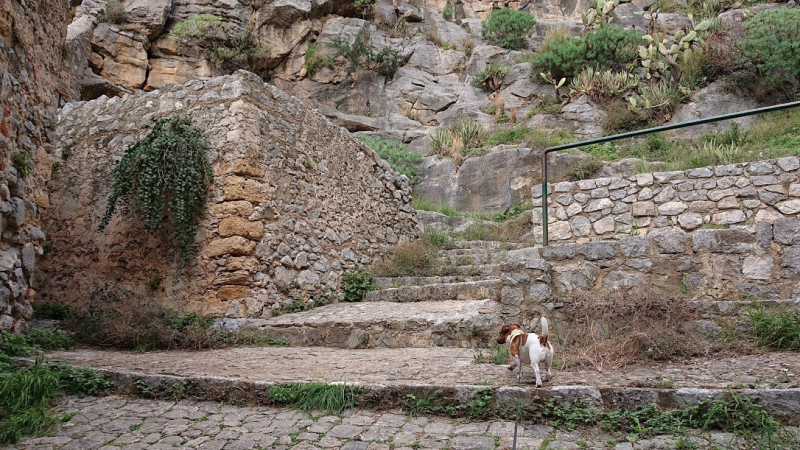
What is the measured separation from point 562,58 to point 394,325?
45.1ft

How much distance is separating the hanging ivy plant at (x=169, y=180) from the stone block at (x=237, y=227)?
14.4 inches

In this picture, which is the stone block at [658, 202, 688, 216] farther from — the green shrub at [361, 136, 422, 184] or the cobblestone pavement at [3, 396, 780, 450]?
the green shrub at [361, 136, 422, 184]

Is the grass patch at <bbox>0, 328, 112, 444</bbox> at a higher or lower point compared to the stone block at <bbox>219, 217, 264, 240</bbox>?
lower

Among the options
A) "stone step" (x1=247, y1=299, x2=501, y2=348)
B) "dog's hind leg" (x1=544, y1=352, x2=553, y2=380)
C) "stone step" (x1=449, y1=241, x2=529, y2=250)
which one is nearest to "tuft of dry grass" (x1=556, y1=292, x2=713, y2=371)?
"dog's hind leg" (x1=544, y1=352, x2=553, y2=380)

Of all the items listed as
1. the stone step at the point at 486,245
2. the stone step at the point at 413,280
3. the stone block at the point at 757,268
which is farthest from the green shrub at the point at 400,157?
the stone block at the point at 757,268

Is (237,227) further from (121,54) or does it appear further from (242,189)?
(121,54)

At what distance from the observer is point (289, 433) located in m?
3.04

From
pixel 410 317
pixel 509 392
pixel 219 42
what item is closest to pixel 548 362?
pixel 509 392

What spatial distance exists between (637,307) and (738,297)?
0.86 metres

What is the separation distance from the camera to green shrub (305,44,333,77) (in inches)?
723

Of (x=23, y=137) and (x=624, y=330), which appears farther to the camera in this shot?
(x=23, y=137)

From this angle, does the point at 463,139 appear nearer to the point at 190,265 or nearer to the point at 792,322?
the point at 190,265

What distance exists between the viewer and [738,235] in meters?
4.26

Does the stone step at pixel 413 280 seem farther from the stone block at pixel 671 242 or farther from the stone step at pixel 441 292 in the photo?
the stone block at pixel 671 242
